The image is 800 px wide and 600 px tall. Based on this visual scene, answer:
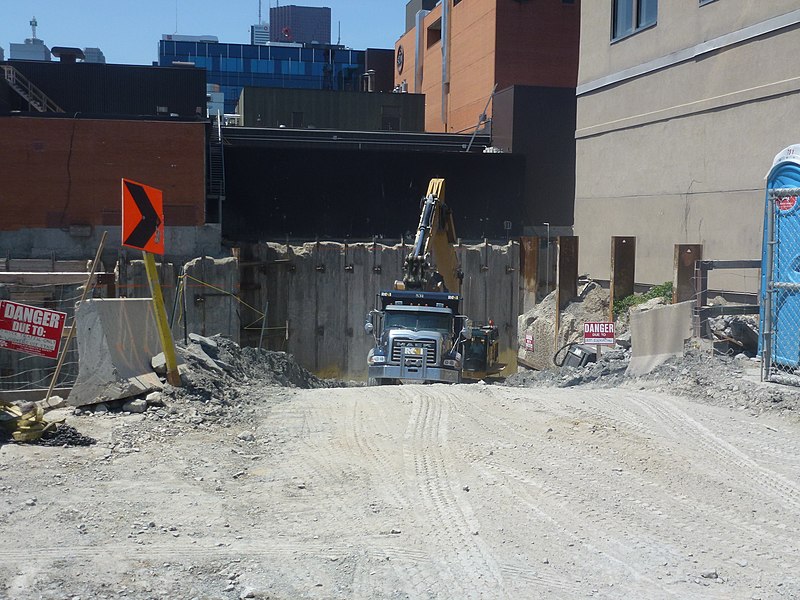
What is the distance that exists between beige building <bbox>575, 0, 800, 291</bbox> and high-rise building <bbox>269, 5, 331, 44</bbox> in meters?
115

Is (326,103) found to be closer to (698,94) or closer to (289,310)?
(289,310)

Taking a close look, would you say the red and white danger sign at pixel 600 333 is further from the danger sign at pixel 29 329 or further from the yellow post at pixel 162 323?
the danger sign at pixel 29 329

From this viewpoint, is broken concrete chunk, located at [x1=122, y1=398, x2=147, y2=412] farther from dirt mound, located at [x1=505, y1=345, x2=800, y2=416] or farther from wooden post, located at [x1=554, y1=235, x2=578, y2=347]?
wooden post, located at [x1=554, y1=235, x2=578, y2=347]

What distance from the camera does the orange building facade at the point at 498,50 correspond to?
38625mm

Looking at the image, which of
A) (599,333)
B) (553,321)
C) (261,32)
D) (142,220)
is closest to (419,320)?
(599,333)

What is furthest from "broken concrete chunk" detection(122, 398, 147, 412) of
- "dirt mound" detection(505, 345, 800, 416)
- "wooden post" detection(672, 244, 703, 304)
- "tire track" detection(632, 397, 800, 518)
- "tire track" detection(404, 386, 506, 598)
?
"wooden post" detection(672, 244, 703, 304)

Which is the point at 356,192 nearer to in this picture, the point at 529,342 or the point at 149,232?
the point at 529,342

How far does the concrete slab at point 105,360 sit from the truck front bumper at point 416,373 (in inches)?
294

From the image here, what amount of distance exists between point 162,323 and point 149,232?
1.09 m

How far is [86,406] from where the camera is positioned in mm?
10078

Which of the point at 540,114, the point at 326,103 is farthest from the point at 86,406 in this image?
the point at 326,103

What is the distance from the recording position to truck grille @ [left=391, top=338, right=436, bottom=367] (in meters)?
17.8

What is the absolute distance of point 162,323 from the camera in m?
10.7

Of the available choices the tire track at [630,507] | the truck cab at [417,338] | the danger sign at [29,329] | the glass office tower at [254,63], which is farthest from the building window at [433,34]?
the tire track at [630,507]
